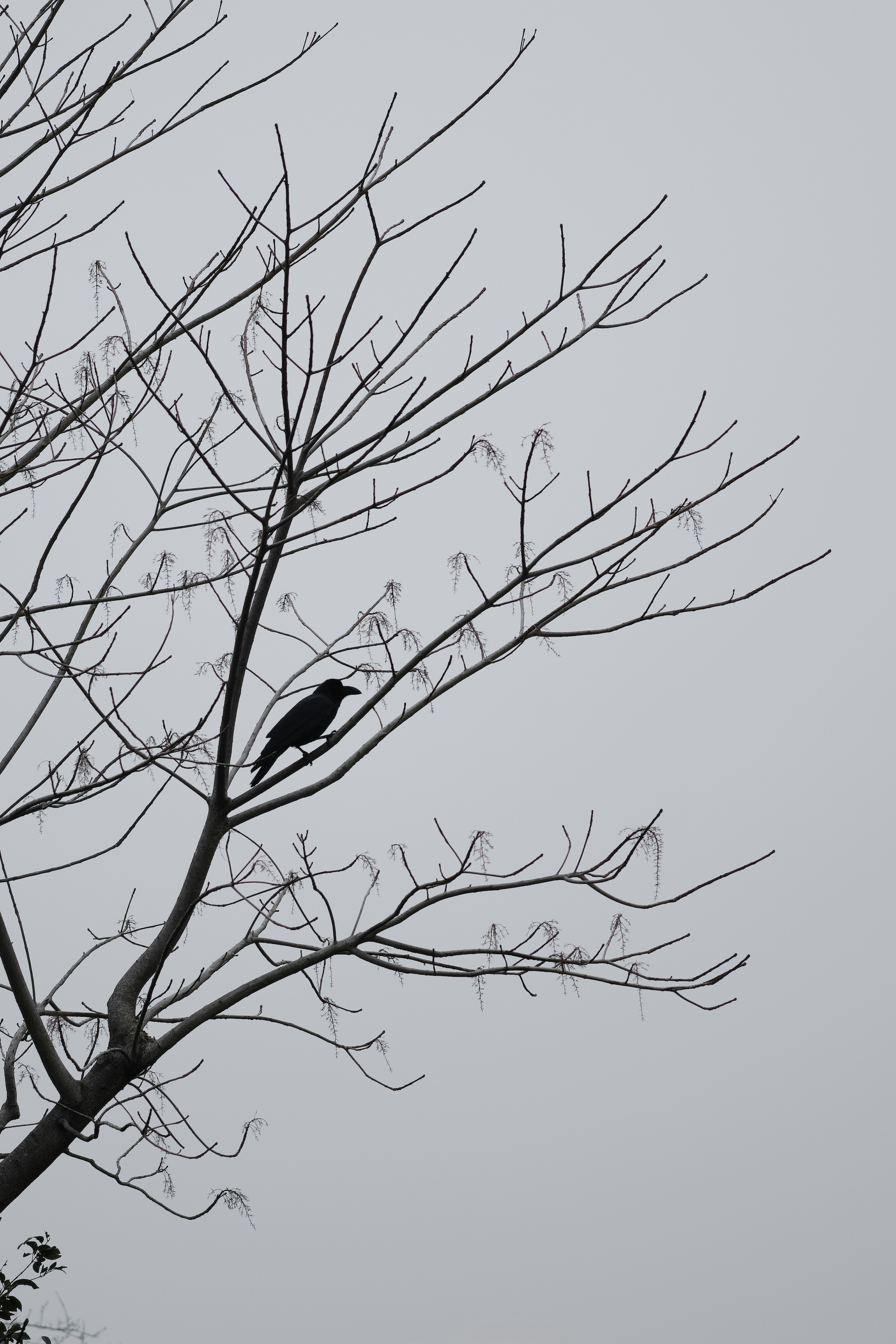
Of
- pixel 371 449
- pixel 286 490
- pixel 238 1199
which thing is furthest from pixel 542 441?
pixel 238 1199

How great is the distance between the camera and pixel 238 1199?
3.03 meters

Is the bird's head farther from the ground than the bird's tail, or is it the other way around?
the bird's head

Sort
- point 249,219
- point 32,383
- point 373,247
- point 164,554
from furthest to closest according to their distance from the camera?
point 164,554 → point 32,383 → point 249,219 → point 373,247

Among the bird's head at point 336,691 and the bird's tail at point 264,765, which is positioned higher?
the bird's head at point 336,691

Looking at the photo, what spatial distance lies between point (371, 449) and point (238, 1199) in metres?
2.15

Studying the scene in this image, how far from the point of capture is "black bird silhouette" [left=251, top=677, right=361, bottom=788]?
4305mm

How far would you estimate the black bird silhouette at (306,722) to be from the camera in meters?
4.30

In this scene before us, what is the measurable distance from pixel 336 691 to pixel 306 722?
257 mm

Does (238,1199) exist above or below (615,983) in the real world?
below

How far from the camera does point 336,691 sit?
4.53 meters

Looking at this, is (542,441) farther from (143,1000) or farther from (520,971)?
(143,1000)

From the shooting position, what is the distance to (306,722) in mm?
4332

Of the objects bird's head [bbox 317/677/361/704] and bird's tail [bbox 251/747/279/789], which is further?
bird's head [bbox 317/677/361/704]

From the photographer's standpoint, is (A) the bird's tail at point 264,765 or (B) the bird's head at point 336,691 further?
(B) the bird's head at point 336,691
